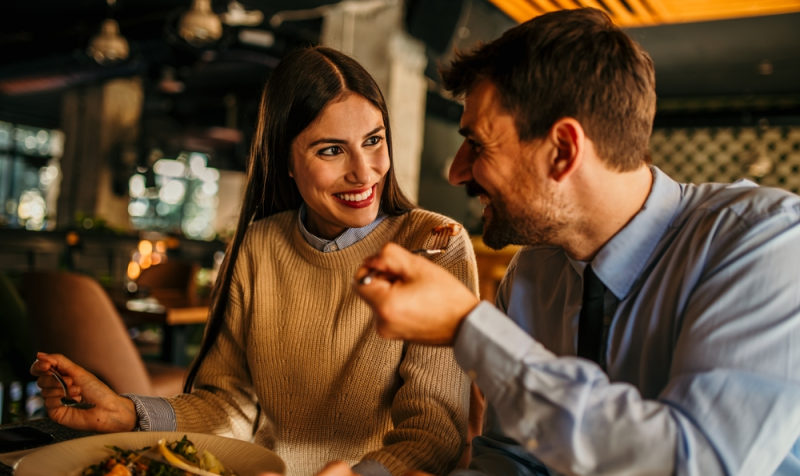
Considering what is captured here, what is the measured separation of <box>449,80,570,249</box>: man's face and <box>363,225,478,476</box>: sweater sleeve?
10.8 inches

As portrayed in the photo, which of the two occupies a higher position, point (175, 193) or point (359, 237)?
point (359, 237)

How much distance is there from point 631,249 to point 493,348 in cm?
34

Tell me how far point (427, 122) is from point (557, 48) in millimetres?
9188

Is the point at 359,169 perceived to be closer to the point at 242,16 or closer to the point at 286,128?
the point at 286,128

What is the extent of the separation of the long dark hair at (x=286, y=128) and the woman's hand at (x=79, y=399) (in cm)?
30

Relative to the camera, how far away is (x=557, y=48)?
897 mm

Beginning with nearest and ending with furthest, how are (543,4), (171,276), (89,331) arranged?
(89,331) < (171,276) < (543,4)

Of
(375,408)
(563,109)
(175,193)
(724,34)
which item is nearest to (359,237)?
(375,408)

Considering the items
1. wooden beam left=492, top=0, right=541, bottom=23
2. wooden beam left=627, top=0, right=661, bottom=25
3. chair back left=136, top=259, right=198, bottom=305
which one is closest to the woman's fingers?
chair back left=136, top=259, right=198, bottom=305

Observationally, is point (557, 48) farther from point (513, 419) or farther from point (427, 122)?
point (427, 122)

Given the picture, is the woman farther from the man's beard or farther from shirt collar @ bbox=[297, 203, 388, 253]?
the man's beard

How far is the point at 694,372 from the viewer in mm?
722

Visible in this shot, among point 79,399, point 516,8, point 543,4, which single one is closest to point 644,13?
point 543,4

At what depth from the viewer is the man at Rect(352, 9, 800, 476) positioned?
0.69m
